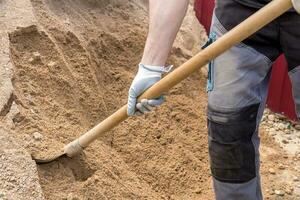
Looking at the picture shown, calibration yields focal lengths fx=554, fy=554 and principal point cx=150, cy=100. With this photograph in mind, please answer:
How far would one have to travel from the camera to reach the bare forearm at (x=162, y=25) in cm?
219

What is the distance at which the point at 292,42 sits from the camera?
2342mm

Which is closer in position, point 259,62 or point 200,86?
point 259,62

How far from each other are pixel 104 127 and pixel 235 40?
2.83ft

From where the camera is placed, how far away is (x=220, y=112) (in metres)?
2.40

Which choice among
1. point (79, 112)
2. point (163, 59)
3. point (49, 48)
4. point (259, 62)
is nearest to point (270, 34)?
point (259, 62)

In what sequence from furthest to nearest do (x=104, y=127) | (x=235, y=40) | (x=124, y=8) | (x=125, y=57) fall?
(x=124, y=8)
(x=125, y=57)
(x=104, y=127)
(x=235, y=40)

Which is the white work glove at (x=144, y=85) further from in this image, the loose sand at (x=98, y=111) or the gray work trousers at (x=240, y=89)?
the loose sand at (x=98, y=111)

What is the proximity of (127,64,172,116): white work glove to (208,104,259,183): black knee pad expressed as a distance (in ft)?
0.95

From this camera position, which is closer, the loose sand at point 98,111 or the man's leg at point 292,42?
the man's leg at point 292,42

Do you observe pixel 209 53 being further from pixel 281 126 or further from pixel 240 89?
pixel 281 126

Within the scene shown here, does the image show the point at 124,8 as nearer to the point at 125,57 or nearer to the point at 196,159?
Result: the point at 125,57

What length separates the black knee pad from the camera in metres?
2.40

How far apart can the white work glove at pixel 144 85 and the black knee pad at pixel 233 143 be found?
0.29m

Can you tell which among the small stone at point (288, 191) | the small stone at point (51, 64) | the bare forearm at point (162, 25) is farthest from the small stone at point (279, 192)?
the small stone at point (51, 64)
